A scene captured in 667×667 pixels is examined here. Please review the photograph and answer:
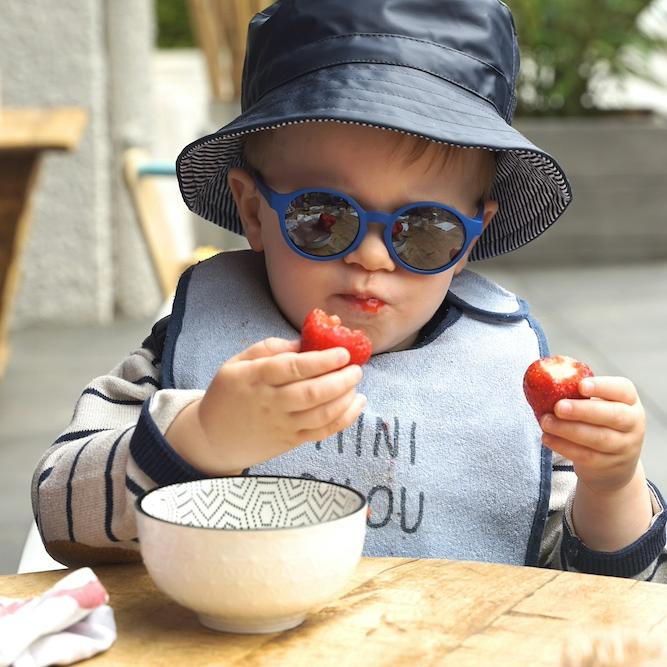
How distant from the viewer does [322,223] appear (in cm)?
168

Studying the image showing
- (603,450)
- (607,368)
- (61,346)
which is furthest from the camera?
(61,346)

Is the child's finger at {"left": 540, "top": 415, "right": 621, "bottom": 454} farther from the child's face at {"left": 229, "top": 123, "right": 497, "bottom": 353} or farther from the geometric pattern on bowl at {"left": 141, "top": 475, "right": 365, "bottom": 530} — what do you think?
the child's face at {"left": 229, "top": 123, "right": 497, "bottom": 353}

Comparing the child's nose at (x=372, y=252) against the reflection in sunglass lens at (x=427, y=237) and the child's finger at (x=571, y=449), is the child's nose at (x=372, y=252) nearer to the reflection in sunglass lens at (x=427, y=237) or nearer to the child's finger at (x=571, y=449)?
the reflection in sunglass lens at (x=427, y=237)

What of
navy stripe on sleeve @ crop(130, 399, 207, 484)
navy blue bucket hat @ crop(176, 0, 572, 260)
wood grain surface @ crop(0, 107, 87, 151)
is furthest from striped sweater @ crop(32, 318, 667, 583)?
wood grain surface @ crop(0, 107, 87, 151)

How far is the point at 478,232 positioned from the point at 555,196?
9.0 inches

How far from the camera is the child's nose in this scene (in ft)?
5.51

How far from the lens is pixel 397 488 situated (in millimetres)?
1736

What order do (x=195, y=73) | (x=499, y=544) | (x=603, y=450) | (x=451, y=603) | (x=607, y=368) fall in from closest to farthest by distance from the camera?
(x=451, y=603) < (x=603, y=450) < (x=499, y=544) < (x=607, y=368) < (x=195, y=73)

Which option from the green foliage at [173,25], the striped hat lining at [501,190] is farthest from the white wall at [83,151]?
the green foliage at [173,25]

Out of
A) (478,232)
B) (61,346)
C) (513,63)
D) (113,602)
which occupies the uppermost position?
(513,63)

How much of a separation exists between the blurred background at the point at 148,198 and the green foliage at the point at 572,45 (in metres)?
0.01

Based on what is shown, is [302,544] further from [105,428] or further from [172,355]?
[172,355]

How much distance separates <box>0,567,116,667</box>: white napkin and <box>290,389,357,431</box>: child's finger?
25cm

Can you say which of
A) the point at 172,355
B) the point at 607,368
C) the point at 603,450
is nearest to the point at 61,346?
the point at 607,368
